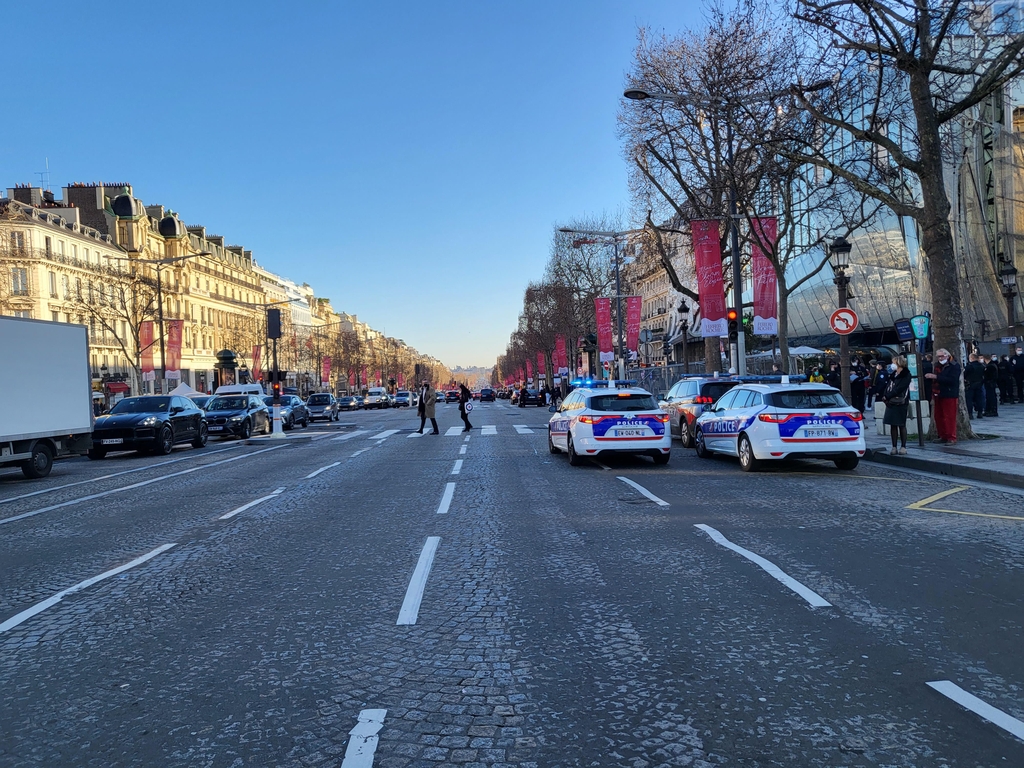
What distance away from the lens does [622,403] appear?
50.8ft

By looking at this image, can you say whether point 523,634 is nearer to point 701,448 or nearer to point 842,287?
point 701,448

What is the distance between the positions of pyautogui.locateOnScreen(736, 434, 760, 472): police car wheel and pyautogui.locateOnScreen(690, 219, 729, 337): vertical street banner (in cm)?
1205

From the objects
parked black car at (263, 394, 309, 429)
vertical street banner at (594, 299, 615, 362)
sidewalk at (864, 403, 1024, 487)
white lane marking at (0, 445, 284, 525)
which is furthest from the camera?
vertical street banner at (594, 299, 615, 362)

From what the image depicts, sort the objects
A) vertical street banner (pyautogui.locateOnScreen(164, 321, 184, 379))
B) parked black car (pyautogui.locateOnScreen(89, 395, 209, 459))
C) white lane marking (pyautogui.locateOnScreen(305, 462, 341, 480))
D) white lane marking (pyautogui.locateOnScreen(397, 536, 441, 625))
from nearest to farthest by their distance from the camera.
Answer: white lane marking (pyautogui.locateOnScreen(397, 536, 441, 625))
white lane marking (pyautogui.locateOnScreen(305, 462, 341, 480))
parked black car (pyautogui.locateOnScreen(89, 395, 209, 459))
vertical street banner (pyautogui.locateOnScreen(164, 321, 184, 379))

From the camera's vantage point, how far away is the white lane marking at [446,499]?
10.3 m

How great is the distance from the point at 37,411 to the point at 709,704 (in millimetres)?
17031

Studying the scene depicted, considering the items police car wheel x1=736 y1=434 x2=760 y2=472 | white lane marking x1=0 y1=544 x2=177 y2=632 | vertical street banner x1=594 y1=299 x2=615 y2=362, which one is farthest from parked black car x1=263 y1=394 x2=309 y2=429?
white lane marking x1=0 y1=544 x2=177 y2=632

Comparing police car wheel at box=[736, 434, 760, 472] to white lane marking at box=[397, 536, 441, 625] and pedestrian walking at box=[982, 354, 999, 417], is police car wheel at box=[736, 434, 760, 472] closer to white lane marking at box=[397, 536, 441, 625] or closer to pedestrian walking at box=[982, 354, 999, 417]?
white lane marking at box=[397, 536, 441, 625]

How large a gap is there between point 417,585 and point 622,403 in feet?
31.5

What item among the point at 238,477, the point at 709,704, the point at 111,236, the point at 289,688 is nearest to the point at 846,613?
the point at 709,704

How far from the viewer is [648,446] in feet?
49.6

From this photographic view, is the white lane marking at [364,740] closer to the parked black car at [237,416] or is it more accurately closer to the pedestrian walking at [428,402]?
the pedestrian walking at [428,402]

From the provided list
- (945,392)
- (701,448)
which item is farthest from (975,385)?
(701,448)

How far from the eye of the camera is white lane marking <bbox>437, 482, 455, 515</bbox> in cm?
1034
